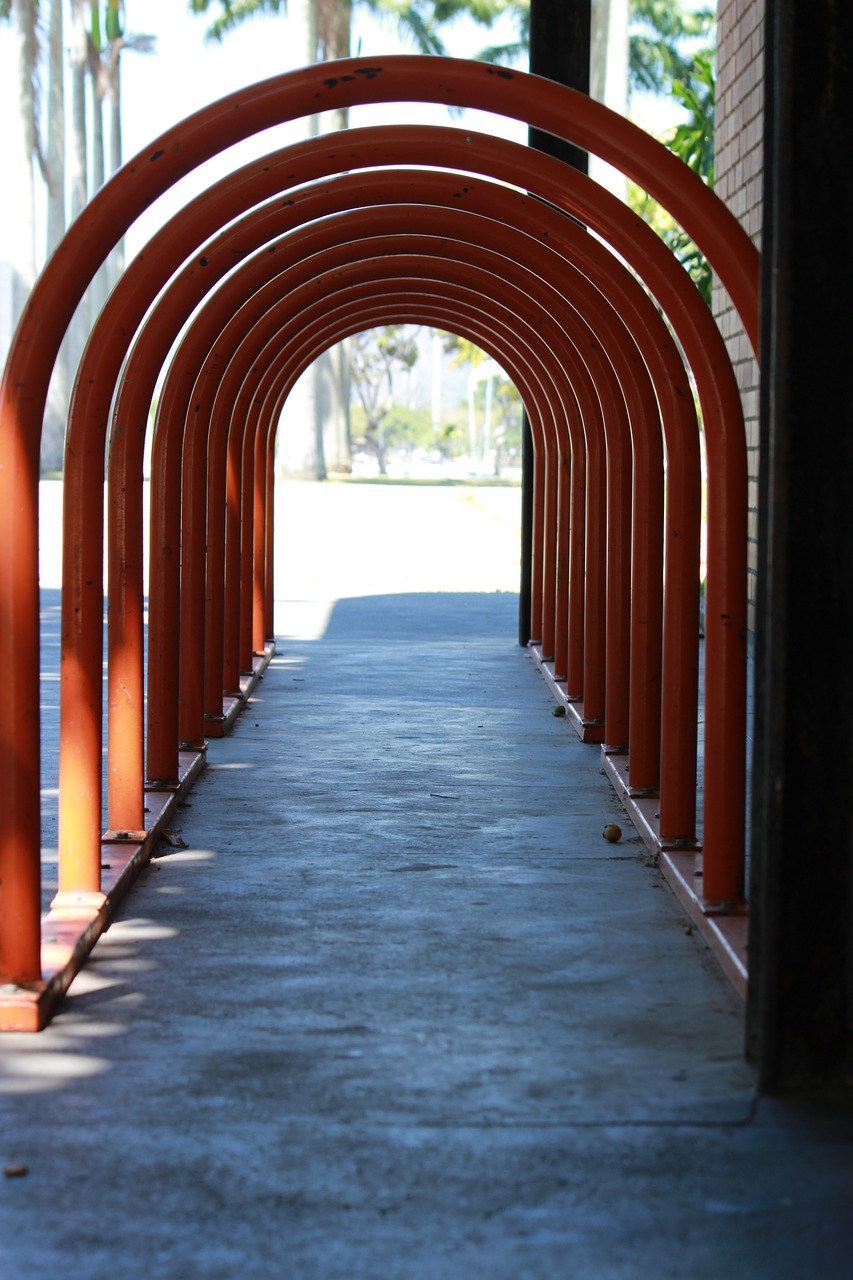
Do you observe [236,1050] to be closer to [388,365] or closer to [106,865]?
[106,865]

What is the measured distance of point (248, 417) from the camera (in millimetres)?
7504

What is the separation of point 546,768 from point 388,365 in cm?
4051

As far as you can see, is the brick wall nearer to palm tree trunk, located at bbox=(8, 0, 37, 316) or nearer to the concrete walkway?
the concrete walkway

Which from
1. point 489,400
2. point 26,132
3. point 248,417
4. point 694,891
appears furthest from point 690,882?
point 489,400

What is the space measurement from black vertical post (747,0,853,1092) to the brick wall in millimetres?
5182

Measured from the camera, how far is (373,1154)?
2.41 meters

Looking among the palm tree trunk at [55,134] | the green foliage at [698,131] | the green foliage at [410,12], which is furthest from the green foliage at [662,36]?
the green foliage at [698,131]

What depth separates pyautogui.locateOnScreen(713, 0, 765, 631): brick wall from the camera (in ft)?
26.4

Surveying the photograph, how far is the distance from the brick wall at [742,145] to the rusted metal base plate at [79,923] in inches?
164

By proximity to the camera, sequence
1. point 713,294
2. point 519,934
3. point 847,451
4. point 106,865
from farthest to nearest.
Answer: point 713,294
point 106,865
point 519,934
point 847,451

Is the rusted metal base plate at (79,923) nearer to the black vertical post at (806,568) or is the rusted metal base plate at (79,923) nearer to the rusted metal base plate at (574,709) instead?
the black vertical post at (806,568)

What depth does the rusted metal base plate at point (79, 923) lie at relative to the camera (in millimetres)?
2928

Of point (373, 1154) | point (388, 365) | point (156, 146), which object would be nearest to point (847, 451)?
point (373, 1154)

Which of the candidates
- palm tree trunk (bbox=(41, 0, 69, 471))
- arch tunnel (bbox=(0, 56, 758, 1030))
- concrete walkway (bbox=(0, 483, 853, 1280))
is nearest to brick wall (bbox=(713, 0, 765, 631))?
arch tunnel (bbox=(0, 56, 758, 1030))
